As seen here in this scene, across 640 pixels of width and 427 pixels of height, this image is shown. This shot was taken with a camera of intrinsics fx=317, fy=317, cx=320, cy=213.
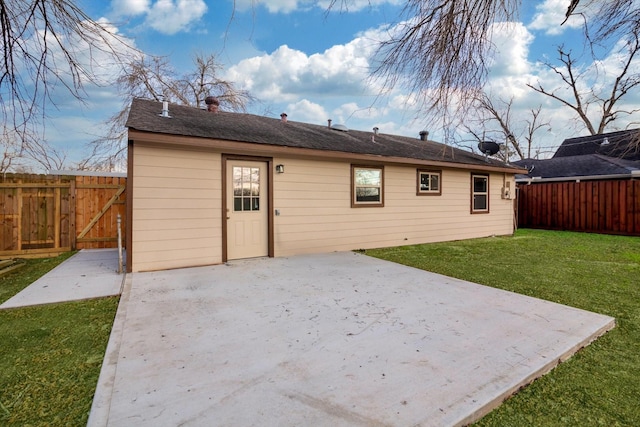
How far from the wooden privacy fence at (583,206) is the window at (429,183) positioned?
6611 mm

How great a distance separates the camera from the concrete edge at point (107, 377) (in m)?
1.78

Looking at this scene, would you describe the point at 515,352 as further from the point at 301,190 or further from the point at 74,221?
the point at 74,221

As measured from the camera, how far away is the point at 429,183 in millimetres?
9156

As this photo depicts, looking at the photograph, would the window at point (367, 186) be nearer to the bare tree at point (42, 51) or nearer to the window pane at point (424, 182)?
the window pane at point (424, 182)

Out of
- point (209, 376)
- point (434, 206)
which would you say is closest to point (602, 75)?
point (209, 376)

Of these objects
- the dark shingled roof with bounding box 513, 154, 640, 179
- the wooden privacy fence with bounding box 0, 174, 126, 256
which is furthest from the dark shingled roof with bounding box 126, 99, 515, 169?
the dark shingled roof with bounding box 513, 154, 640, 179

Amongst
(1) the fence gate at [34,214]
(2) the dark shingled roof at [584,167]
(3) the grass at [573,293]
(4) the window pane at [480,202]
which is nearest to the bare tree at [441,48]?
(3) the grass at [573,293]

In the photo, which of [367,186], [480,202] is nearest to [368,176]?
[367,186]

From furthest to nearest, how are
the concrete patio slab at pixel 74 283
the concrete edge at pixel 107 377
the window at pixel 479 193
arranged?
the window at pixel 479 193, the concrete patio slab at pixel 74 283, the concrete edge at pixel 107 377

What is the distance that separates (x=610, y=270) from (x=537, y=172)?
12.2m

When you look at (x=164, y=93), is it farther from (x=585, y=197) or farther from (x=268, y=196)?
(x=585, y=197)

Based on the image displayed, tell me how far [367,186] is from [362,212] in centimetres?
68

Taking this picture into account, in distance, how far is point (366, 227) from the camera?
804 centimetres

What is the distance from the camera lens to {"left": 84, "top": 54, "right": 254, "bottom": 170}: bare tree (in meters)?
13.2
